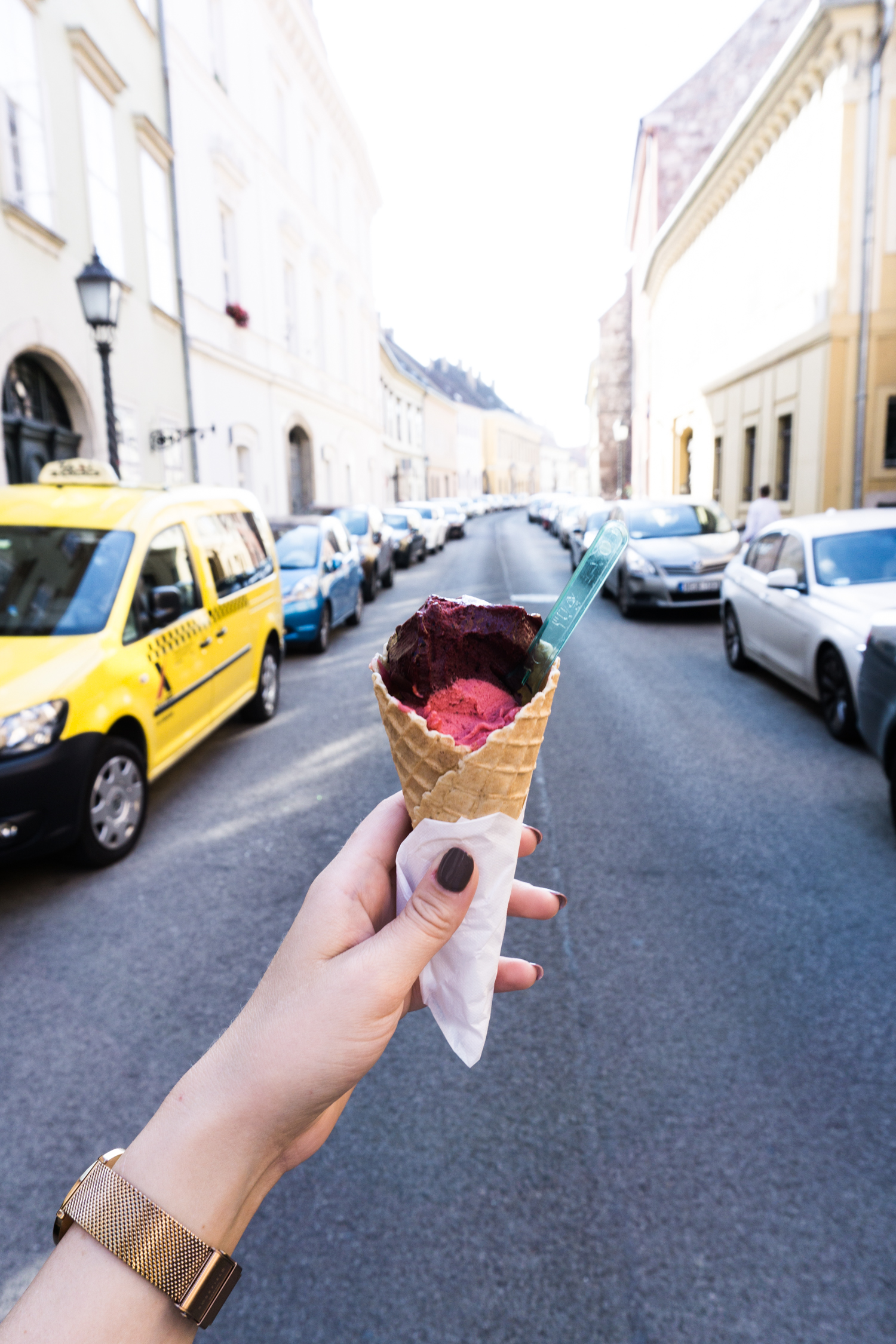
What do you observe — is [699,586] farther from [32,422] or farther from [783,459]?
[783,459]

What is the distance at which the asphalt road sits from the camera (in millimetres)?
2250

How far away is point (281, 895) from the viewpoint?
4.53m

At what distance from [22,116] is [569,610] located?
13.9 m

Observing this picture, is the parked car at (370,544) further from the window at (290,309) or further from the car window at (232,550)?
the window at (290,309)

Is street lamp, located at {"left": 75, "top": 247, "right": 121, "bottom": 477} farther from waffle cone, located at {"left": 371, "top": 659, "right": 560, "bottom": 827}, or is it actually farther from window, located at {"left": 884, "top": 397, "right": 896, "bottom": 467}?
window, located at {"left": 884, "top": 397, "right": 896, "bottom": 467}

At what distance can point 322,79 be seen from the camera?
2978 cm

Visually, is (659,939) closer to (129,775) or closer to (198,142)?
(129,775)

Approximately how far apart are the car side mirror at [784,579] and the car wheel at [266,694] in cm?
456

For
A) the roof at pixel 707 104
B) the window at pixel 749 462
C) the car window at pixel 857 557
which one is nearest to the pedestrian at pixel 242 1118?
the car window at pixel 857 557

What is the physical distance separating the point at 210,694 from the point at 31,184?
31.5 feet

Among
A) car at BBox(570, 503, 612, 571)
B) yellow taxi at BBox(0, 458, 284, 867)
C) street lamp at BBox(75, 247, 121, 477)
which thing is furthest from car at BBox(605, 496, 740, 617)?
yellow taxi at BBox(0, 458, 284, 867)

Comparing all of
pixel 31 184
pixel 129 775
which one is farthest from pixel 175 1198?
pixel 31 184

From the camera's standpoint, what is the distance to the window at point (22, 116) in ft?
37.7

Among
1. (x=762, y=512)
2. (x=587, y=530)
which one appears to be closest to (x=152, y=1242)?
(x=587, y=530)
